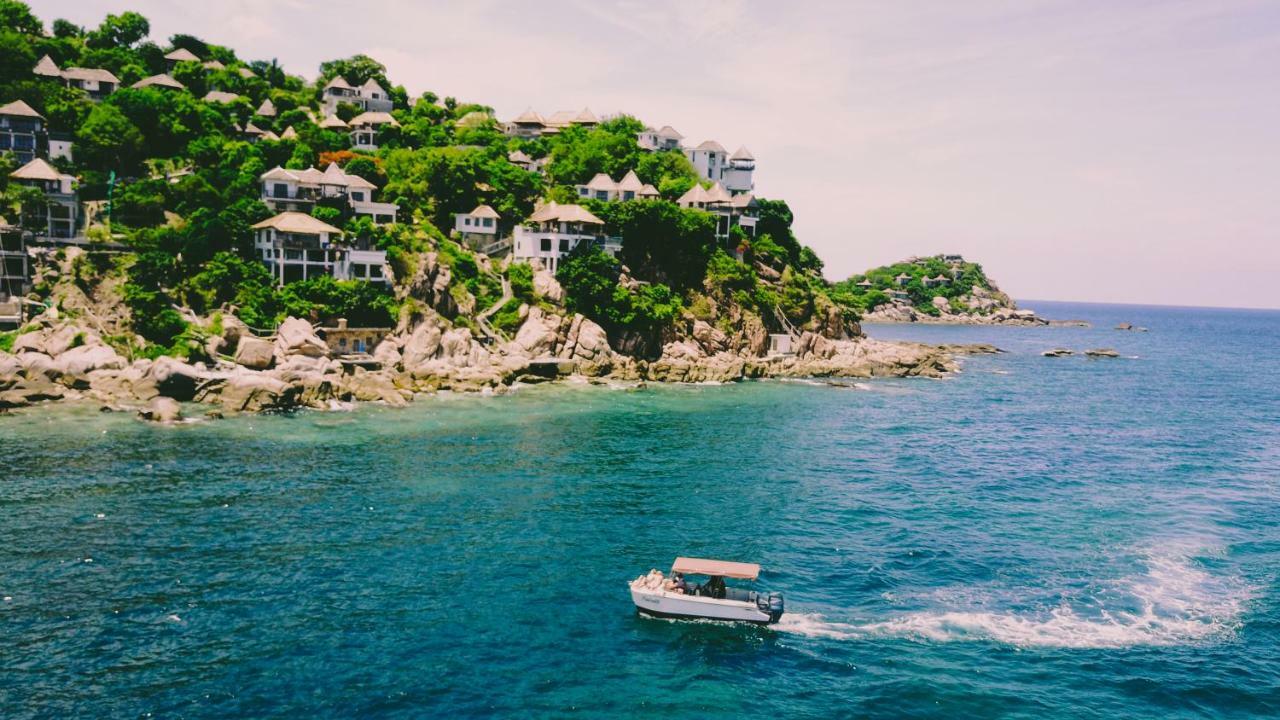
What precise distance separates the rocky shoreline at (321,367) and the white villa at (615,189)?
26514mm

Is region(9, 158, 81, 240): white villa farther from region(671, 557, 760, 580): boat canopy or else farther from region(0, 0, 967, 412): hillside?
region(671, 557, 760, 580): boat canopy

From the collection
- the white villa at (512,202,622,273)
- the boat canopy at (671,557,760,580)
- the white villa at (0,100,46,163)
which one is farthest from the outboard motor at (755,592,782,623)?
the white villa at (0,100,46,163)

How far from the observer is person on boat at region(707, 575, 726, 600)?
37.5m

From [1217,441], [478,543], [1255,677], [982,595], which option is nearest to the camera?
[1255,677]

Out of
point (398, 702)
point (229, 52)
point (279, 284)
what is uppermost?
point (229, 52)

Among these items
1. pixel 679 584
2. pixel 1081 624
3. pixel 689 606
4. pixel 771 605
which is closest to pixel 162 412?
pixel 679 584

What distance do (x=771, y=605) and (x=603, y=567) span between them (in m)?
9.63

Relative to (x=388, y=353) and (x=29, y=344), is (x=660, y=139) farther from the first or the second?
(x=29, y=344)

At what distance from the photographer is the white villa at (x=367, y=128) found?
131 meters

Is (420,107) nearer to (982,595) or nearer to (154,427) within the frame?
(154,427)

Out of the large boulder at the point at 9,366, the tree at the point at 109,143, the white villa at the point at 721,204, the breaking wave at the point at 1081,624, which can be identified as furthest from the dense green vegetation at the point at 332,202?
the breaking wave at the point at 1081,624

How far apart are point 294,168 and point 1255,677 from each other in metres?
110

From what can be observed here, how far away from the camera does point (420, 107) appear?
14575 centimetres

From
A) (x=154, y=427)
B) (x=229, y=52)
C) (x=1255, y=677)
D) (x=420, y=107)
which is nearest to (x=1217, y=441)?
(x=1255, y=677)
